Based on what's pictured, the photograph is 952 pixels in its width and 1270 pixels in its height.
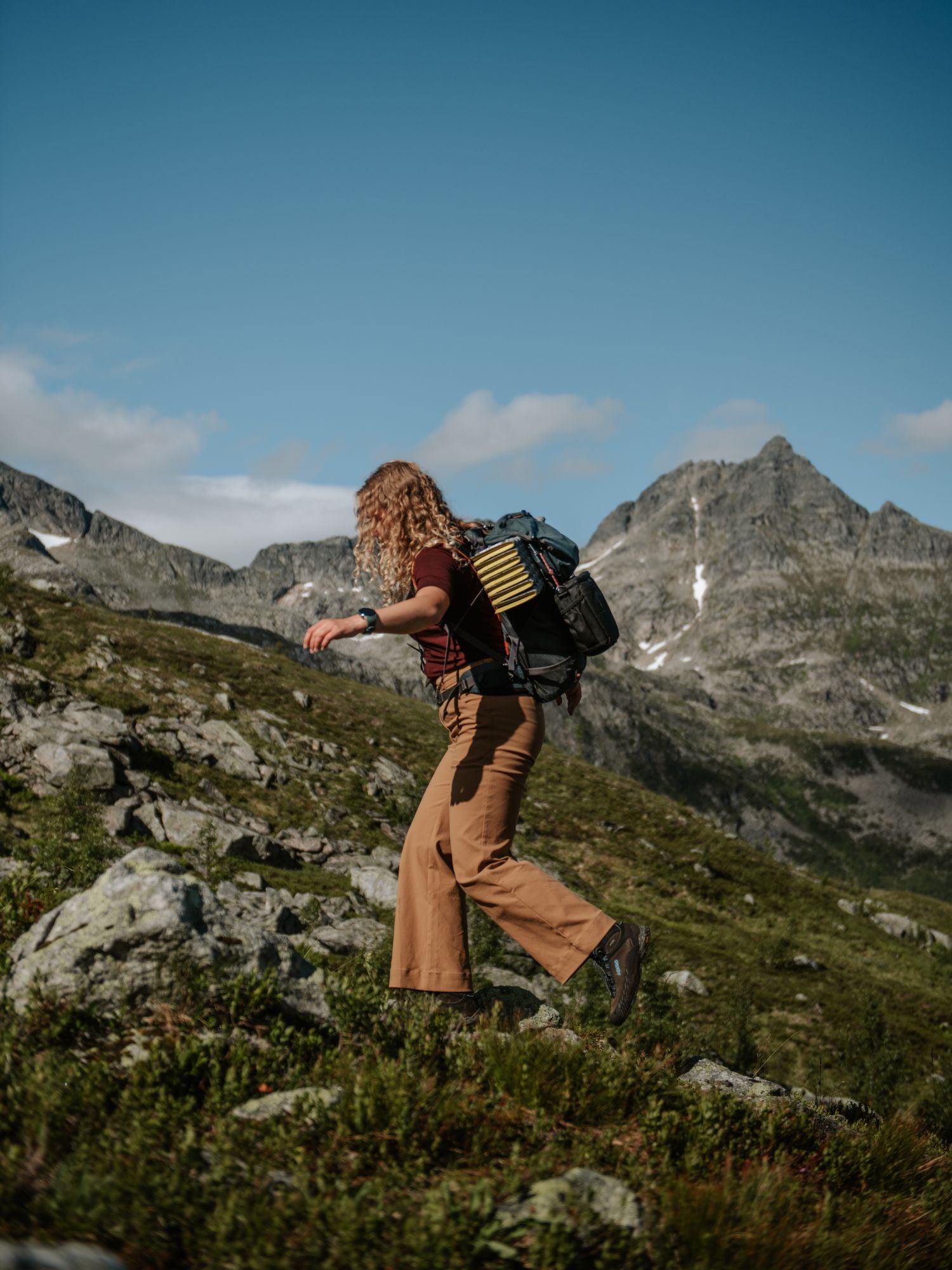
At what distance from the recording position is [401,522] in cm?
634

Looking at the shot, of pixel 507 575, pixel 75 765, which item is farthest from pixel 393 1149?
pixel 75 765

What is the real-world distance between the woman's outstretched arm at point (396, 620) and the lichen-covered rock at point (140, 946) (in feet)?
5.56

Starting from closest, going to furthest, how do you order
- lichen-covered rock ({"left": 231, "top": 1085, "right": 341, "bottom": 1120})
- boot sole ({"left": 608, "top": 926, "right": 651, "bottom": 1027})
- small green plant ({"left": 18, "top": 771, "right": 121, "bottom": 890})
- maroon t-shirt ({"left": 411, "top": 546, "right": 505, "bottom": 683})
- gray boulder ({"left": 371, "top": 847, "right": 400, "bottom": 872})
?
lichen-covered rock ({"left": 231, "top": 1085, "right": 341, "bottom": 1120})
boot sole ({"left": 608, "top": 926, "right": 651, "bottom": 1027})
maroon t-shirt ({"left": 411, "top": 546, "right": 505, "bottom": 683})
small green plant ({"left": 18, "top": 771, "right": 121, "bottom": 890})
gray boulder ({"left": 371, "top": 847, "right": 400, "bottom": 872})

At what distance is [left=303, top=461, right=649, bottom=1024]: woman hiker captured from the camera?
5.76 m

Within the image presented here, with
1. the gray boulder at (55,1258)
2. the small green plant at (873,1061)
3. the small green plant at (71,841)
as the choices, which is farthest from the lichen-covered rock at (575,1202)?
the small green plant at (873,1061)

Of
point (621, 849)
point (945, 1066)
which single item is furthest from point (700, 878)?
point (945, 1066)

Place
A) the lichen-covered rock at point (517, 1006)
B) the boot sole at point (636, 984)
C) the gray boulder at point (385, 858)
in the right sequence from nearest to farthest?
the boot sole at point (636, 984)
the lichen-covered rock at point (517, 1006)
the gray boulder at point (385, 858)

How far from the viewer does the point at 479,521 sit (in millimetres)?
6586

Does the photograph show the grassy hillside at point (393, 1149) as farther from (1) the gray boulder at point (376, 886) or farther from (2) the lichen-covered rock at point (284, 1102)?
(1) the gray boulder at point (376, 886)

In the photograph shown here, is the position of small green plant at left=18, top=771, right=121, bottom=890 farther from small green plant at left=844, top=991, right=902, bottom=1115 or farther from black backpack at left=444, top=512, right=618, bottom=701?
small green plant at left=844, top=991, right=902, bottom=1115

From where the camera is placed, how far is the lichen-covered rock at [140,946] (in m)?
4.73

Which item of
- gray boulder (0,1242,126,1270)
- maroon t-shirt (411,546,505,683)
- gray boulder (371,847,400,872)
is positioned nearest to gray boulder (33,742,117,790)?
gray boulder (371,847,400,872)

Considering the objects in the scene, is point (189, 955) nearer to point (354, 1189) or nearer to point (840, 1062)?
point (354, 1189)

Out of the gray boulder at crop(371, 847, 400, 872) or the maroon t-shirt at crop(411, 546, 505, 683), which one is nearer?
the maroon t-shirt at crop(411, 546, 505, 683)
